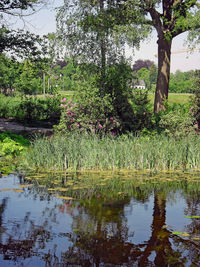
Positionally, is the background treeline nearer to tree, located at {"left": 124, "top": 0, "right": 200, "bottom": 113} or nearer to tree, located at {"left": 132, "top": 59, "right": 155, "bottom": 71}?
tree, located at {"left": 124, "top": 0, "right": 200, "bottom": 113}

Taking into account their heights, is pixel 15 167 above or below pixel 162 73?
below

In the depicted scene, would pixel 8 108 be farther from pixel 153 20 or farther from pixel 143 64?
pixel 143 64

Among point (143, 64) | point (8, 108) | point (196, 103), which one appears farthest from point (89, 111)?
point (143, 64)

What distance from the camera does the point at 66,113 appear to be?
12.5 meters

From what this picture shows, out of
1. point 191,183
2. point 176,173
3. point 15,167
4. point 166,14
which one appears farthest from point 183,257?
point 166,14

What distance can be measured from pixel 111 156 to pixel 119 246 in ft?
14.8

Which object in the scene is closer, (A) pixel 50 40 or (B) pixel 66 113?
(B) pixel 66 113

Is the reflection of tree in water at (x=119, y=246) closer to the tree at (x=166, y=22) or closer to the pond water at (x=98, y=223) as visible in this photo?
the pond water at (x=98, y=223)

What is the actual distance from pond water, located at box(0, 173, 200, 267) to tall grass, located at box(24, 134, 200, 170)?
44.7 inches

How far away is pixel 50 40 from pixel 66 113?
327 centimetres

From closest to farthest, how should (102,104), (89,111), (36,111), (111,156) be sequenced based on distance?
(111,156)
(102,104)
(89,111)
(36,111)

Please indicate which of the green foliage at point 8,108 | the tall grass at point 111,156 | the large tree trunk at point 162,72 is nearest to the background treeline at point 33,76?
the large tree trunk at point 162,72

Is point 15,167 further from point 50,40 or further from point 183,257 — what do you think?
point 50,40

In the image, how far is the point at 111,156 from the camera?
8406 millimetres
